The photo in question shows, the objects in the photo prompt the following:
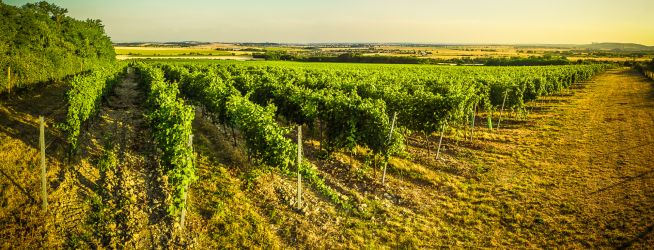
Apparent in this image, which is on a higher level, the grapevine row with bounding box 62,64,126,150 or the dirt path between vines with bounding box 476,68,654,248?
the grapevine row with bounding box 62,64,126,150

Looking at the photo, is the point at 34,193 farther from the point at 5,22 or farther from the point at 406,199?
the point at 5,22

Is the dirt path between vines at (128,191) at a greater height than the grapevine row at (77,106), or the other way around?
the grapevine row at (77,106)

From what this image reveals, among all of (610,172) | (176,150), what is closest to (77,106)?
(176,150)

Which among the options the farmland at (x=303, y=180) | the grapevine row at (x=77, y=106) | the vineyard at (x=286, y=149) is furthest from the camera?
the grapevine row at (x=77, y=106)

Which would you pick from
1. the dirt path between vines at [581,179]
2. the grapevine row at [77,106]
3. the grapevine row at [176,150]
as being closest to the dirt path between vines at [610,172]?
the dirt path between vines at [581,179]

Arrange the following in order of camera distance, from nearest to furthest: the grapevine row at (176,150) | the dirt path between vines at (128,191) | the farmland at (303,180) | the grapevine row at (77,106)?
the dirt path between vines at (128,191) < the grapevine row at (176,150) < the farmland at (303,180) < the grapevine row at (77,106)

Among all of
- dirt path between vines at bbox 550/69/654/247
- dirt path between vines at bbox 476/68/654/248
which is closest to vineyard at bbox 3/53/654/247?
dirt path between vines at bbox 476/68/654/248

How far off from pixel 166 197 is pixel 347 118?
7.02 metres

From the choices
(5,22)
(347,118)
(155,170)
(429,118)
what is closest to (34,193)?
(155,170)

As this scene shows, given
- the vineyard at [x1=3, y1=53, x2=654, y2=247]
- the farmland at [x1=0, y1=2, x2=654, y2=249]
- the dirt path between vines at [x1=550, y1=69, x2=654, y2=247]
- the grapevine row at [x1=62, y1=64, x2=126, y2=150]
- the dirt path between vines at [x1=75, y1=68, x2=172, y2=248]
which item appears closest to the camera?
the dirt path between vines at [x1=75, y1=68, x2=172, y2=248]

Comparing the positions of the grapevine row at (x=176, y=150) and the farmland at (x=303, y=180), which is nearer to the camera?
the grapevine row at (x=176, y=150)

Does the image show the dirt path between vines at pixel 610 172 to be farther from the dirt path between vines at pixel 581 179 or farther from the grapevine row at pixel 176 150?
the grapevine row at pixel 176 150

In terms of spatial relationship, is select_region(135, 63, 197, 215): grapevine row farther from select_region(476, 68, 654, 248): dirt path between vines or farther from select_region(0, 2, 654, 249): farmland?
select_region(476, 68, 654, 248): dirt path between vines

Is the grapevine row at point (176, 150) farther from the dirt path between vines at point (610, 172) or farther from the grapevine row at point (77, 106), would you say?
the dirt path between vines at point (610, 172)
